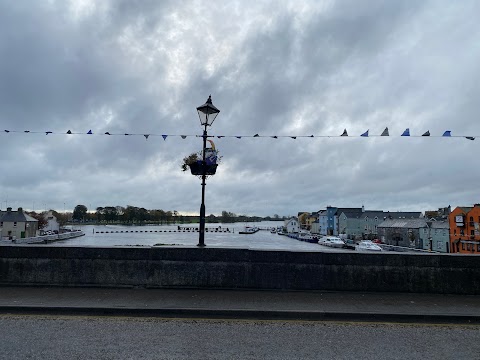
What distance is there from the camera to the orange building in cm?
6794

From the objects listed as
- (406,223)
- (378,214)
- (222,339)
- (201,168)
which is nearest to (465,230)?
(406,223)

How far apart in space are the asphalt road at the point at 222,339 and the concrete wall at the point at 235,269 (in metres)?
2.31

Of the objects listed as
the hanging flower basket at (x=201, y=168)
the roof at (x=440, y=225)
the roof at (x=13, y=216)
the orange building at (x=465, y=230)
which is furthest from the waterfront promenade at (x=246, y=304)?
the roof at (x=13, y=216)

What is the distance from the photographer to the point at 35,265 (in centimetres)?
923

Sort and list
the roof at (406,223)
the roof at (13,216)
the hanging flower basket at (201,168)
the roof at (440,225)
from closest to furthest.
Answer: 1. the hanging flower basket at (201,168)
2. the roof at (440,225)
3. the roof at (406,223)
4. the roof at (13,216)

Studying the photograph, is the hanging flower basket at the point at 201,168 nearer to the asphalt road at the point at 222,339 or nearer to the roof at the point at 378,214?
the asphalt road at the point at 222,339

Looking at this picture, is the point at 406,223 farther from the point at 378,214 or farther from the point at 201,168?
the point at 201,168

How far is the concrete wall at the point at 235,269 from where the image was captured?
882 centimetres

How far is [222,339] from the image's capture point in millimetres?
5703

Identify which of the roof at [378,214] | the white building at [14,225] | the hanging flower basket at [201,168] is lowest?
the white building at [14,225]

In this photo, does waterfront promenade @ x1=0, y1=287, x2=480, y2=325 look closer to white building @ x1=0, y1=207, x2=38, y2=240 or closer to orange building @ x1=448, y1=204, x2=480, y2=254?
orange building @ x1=448, y1=204, x2=480, y2=254

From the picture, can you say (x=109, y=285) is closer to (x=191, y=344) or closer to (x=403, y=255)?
(x=191, y=344)

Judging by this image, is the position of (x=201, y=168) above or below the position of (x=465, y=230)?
above

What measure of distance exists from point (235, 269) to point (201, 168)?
3.09m
